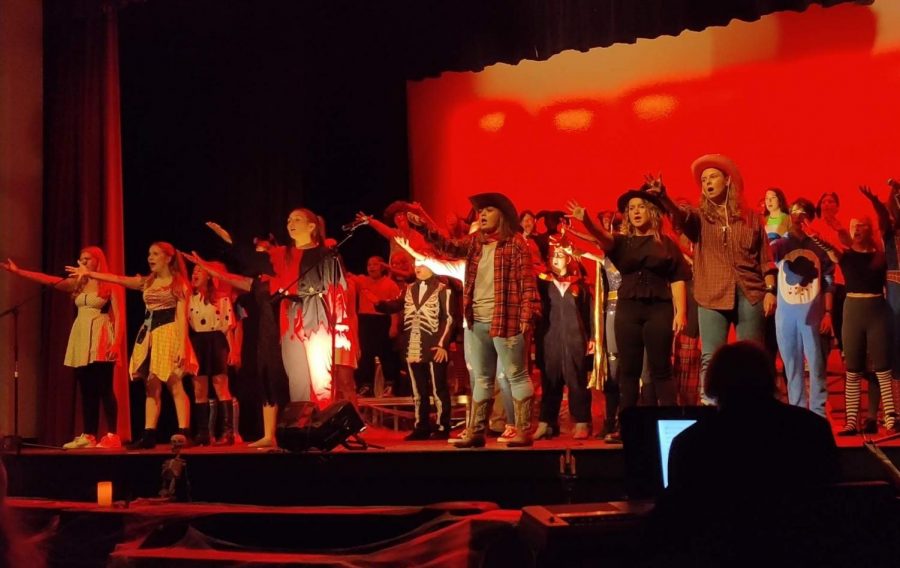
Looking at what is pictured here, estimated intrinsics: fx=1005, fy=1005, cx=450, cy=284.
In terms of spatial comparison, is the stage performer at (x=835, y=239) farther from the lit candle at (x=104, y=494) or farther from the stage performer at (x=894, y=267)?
the lit candle at (x=104, y=494)

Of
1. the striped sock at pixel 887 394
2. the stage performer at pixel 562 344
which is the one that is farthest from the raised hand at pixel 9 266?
the striped sock at pixel 887 394

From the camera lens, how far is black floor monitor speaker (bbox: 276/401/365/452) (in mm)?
7039

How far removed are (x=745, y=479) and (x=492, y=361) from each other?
4380mm

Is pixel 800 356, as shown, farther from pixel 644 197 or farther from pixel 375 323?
pixel 375 323

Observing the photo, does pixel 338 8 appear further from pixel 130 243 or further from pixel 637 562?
pixel 637 562

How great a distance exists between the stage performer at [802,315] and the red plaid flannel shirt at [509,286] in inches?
65.8

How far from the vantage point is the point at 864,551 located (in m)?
2.45

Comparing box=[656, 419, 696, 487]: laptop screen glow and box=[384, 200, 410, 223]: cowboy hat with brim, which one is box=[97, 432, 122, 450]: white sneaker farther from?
box=[656, 419, 696, 487]: laptop screen glow

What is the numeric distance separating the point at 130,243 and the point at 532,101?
4626 mm

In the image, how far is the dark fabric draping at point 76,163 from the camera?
1014 centimetres

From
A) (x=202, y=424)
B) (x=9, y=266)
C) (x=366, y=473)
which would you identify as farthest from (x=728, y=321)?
(x=9, y=266)

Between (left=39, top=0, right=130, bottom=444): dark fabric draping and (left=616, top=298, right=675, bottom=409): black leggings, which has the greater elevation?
(left=39, top=0, right=130, bottom=444): dark fabric draping

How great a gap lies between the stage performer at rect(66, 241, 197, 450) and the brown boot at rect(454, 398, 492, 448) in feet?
9.28

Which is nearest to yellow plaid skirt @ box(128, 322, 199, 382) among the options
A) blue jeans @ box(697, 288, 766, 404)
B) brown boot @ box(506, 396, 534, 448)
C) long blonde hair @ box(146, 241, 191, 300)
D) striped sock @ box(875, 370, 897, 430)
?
long blonde hair @ box(146, 241, 191, 300)
